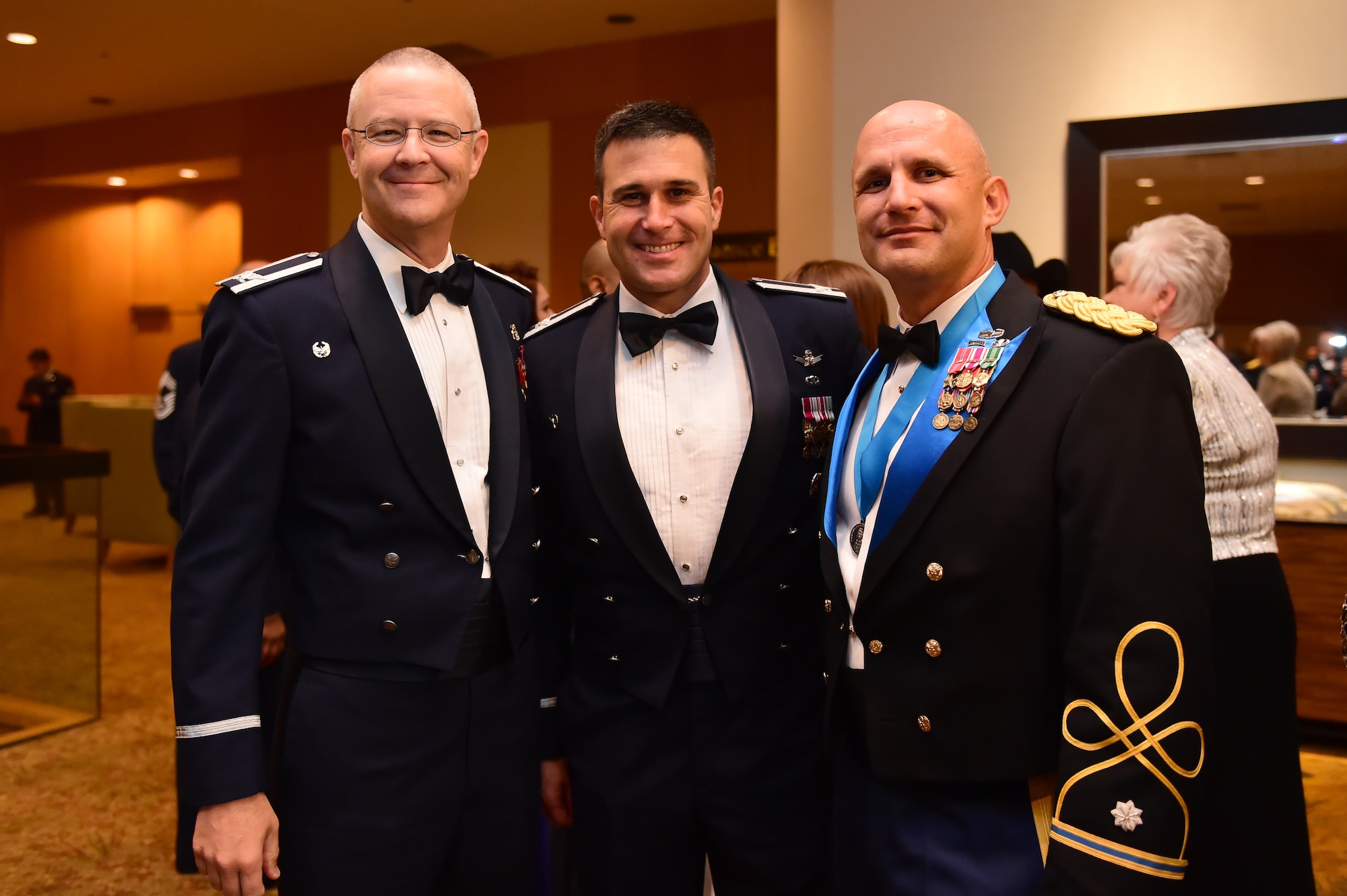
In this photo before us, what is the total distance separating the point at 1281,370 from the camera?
155 inches

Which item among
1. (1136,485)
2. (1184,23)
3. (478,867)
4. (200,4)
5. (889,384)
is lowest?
(478,867)

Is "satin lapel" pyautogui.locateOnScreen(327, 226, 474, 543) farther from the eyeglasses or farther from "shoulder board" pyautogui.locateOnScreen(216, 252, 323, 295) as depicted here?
the eyeglasses

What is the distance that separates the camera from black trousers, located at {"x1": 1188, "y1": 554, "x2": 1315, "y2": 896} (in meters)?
2.31

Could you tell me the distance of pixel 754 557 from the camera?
1.71 m

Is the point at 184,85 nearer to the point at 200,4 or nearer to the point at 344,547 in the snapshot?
the point at 200,4

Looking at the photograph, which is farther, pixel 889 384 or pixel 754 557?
pixel 754 557

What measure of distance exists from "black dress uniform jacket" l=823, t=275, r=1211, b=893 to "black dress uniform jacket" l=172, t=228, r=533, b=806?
65cm

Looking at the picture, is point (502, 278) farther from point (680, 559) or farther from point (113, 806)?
point (113, 806)

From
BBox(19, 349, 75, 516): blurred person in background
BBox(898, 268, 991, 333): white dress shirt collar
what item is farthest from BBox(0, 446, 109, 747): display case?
BBox(19, 349, 75, 516): blurred person in background

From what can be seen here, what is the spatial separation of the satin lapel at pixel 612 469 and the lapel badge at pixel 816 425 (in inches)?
12.0

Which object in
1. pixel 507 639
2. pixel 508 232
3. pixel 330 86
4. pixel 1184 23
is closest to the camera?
pixel 507 639

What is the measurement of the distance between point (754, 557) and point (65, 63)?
9371 mm

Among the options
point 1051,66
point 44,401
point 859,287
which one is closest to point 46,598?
point 859,287

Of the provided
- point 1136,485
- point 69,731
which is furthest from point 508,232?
point 1136,485
